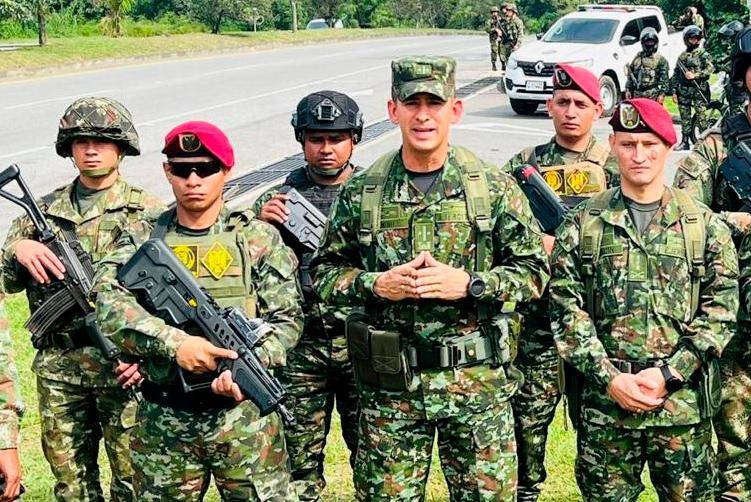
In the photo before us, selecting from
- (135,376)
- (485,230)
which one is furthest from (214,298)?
(485,230)

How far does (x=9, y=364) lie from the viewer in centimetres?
323

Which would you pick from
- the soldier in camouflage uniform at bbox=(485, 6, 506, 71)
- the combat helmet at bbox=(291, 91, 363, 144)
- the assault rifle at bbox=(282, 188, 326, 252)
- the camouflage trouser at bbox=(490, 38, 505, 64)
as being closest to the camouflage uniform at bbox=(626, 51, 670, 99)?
the soldier in camouflage uniform at bbox=(485, 6, 506, 71)

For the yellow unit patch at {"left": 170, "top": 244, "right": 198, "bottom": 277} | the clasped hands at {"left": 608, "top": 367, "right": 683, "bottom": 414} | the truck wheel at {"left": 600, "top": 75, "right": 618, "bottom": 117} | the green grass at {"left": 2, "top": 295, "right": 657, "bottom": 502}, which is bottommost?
the truck wheel at {"left": 600, "top": 75, "right": 618, "bottom": 117}

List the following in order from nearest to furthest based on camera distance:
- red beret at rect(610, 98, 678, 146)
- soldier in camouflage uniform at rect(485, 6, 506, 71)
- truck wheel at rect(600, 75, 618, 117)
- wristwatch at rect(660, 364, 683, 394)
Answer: wristwatch at rect(660, 364, 683, 394)
red beret at rect(610, 98, 678, 146)
truck wheel at rect(600, 75, 618, 117)
soldier in camouflage uniform at rect(485, 6, 506, 71)

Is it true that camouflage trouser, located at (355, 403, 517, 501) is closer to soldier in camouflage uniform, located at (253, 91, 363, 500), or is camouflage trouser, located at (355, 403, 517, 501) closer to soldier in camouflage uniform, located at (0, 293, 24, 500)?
soldier in camouflage uniform, located at (253, 91, 363, 500)

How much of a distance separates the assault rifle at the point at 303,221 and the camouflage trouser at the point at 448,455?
0.96 metres

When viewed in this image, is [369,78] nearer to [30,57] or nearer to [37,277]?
[30,57]

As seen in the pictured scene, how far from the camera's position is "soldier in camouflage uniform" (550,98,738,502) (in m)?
3.51

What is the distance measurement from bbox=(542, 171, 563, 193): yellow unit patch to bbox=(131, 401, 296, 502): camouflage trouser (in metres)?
1.81

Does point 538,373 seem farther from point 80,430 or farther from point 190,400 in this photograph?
point 80,430

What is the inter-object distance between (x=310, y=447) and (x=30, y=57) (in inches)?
835

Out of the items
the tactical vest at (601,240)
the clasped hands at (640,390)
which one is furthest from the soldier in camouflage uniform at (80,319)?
the clasped hands at (640,390)

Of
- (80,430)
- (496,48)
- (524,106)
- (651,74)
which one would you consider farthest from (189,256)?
(496,48)

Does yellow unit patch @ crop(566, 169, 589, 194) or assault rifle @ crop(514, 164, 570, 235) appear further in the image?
yellow unit patch @ crop(566, 169, 589, 194)
